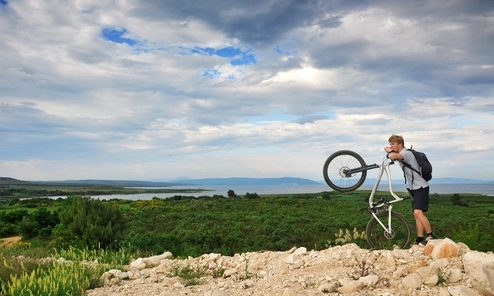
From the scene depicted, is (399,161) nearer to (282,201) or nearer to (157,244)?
(157,244)

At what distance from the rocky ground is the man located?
0.77 meters

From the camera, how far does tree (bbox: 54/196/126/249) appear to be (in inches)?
544

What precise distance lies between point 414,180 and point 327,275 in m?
3.02

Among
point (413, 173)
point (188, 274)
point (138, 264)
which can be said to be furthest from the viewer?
point (138, 264)

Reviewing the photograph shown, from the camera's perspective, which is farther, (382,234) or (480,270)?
(382,234)

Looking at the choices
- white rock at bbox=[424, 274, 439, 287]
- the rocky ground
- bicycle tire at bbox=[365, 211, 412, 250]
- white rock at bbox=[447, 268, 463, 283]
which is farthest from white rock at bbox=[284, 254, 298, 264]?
white rock at bbox=[447, 268, 463, 283]

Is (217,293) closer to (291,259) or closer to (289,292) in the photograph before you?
(289,292)

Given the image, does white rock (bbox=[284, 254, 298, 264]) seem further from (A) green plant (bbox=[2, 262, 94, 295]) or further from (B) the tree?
(B) the tree

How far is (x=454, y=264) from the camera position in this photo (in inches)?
292

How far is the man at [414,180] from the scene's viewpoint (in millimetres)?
8836

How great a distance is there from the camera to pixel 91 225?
1370 centimetres

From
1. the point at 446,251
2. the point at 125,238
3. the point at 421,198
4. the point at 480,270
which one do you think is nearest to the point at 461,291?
the point at 480,270

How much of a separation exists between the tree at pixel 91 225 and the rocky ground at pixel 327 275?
495cm

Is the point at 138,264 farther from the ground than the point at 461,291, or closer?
closer
